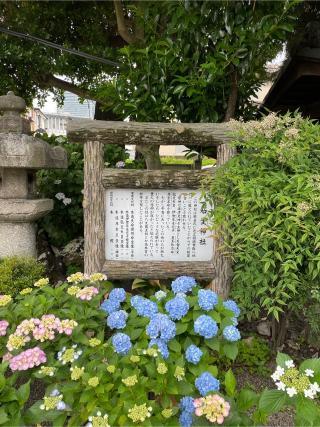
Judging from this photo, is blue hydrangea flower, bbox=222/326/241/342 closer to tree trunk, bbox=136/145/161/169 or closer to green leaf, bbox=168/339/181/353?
green leaf, bbox=168/339/181/353

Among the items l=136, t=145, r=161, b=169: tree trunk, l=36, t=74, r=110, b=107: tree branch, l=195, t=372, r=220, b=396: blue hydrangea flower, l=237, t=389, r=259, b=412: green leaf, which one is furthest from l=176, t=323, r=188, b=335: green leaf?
l=36, t=74, r=110, b=107: tree branch

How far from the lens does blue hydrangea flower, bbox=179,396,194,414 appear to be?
147cm

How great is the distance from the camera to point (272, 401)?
136 centimetres

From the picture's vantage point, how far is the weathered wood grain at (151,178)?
2711mm

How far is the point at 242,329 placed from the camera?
9.82 ft

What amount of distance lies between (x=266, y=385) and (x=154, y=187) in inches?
73.4

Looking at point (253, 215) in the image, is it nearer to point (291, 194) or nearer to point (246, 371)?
point (291, 194)

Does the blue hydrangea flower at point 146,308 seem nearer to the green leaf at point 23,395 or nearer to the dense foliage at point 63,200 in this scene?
the green leaf at point 23,395

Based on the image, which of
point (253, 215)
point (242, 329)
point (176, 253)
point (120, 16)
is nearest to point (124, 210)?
point (176, 253)

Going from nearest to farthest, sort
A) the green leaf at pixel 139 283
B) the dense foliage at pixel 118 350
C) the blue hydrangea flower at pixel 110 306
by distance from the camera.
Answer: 1. the dense foliage at pixel 118 350
2. the blue hydrangea flower at pixel 110 306
3. the green leaf at pixel 139 283

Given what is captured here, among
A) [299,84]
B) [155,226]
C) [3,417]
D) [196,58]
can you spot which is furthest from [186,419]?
[299,84]

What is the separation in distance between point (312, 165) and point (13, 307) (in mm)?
2182

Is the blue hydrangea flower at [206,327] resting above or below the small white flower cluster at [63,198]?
below

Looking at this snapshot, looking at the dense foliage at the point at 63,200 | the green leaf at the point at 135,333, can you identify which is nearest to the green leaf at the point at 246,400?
the green leaf at the point at 135,333
